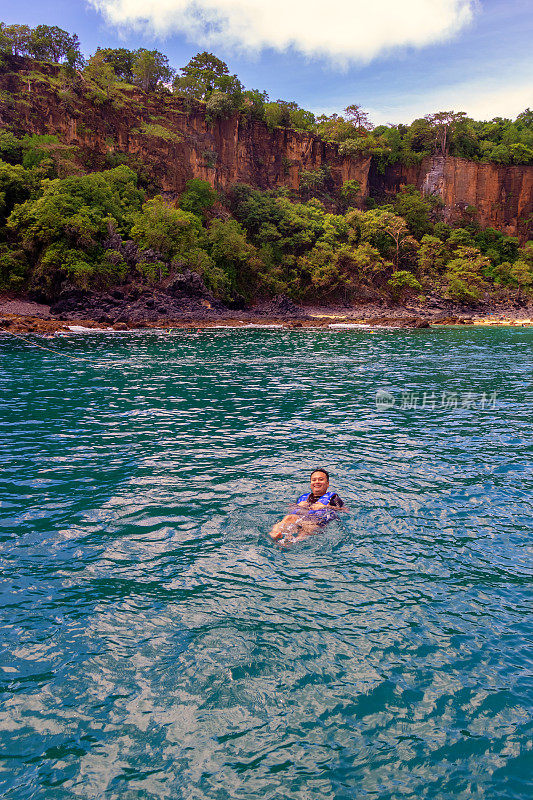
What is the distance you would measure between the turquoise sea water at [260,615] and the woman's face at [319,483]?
768 mm

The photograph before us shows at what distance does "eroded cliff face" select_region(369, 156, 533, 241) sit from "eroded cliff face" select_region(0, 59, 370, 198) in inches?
371

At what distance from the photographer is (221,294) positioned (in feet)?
194

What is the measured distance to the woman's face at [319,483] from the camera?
8641mm

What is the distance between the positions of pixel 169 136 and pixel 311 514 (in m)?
74.4

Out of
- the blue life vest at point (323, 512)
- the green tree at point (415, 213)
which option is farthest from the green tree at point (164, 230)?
the blue life vest at point (323, 512)

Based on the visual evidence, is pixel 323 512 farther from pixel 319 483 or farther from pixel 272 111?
pixel 272 111

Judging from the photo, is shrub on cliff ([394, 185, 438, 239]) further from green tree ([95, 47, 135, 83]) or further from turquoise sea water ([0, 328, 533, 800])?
turquoise sea water ([0, 328, 533, 800])

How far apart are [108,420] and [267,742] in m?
12.2

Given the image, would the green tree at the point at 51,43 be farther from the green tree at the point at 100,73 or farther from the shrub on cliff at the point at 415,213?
the shrub on cliff at the point at 415,213

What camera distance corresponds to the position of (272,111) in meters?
81.9

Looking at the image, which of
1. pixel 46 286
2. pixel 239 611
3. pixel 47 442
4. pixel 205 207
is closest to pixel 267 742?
pixel 239 611

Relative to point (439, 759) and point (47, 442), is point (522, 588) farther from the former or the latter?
point (47, 442)

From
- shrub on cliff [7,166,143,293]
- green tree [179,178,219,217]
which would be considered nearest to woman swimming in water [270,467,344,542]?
shrub on cliff [7,166,143,293]

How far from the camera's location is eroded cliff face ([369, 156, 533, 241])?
92.8 m
